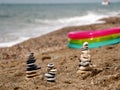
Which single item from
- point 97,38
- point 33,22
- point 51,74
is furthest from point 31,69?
point 33,22

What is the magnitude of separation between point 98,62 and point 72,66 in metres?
0.80

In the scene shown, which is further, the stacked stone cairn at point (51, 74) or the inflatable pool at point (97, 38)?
the inflatable pool at point (97, 38)

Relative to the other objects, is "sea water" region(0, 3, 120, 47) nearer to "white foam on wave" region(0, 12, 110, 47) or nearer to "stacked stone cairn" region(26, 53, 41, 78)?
"white foam on wave" region(0, 12, 110, 47)

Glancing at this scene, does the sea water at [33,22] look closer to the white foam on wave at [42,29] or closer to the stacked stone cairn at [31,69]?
the white foam on wave at [42,29]

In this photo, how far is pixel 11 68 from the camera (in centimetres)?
1070

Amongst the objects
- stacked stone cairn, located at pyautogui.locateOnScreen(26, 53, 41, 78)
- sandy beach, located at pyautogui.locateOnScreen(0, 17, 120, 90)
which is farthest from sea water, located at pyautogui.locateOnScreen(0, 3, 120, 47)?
stacked stone cairn, located at pyautogui.locateOnScreen(26, 53, 41, 78)

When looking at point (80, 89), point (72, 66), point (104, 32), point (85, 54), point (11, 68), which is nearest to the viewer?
point (80, 89)

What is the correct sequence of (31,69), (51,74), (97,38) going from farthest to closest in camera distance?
A: (97,38)
(31,69)
(51,74)

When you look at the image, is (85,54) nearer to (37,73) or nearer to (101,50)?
(37,73)

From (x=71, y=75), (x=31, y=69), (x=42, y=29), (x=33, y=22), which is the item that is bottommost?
(x=33, y=22)

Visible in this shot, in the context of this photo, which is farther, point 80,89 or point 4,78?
point 4,78

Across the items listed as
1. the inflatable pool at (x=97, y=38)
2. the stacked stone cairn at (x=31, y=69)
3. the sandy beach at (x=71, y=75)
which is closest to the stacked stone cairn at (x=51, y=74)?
the sandy beach at (x=71, y=75)

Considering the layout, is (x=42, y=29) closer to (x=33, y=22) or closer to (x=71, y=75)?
(x=33, y=22)

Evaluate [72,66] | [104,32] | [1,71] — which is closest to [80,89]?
[72,66]
